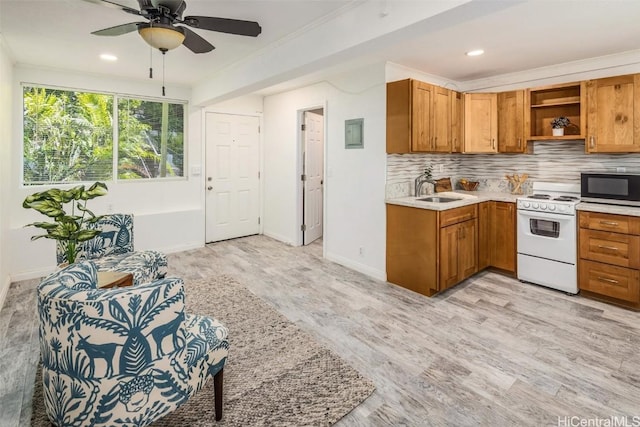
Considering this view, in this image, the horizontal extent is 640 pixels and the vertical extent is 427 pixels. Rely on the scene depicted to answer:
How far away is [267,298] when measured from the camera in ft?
11.6

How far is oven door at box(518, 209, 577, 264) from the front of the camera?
3.53 metres

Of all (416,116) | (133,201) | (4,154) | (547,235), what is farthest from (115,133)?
(547,235)

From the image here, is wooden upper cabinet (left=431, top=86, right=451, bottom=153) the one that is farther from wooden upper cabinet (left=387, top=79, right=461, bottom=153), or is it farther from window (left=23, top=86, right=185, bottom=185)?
window (left=23, top=86, right=185, bottom=185)

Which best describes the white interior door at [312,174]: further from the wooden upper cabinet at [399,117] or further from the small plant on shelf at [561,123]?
the small plant on shelf at [561,123]

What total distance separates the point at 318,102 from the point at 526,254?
3235mm

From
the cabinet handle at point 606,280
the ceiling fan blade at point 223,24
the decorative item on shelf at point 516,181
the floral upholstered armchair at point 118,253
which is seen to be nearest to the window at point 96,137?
the floral upholstered armchair at point 118,253

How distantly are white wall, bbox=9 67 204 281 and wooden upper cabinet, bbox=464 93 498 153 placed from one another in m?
3.89

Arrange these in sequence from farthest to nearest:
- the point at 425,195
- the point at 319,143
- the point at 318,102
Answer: the point at 319,143 → the point at 318,102 → the point at 425,195

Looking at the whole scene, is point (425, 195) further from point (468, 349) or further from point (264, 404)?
point (264, 404)

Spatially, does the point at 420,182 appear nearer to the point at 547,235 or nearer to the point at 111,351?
the point at 547,235

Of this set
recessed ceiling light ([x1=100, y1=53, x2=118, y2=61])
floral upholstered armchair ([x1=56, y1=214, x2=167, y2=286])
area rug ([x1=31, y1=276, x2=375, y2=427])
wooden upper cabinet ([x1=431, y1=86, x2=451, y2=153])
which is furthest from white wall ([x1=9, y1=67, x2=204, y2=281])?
wooden upper cabinet ([x1=431, y1=86, x2=451, y2=153])

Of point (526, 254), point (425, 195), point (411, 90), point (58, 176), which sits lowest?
point (526, 254)

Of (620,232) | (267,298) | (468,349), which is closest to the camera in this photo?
(468,349)

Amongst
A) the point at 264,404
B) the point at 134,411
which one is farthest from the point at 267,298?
the point at 134,411
